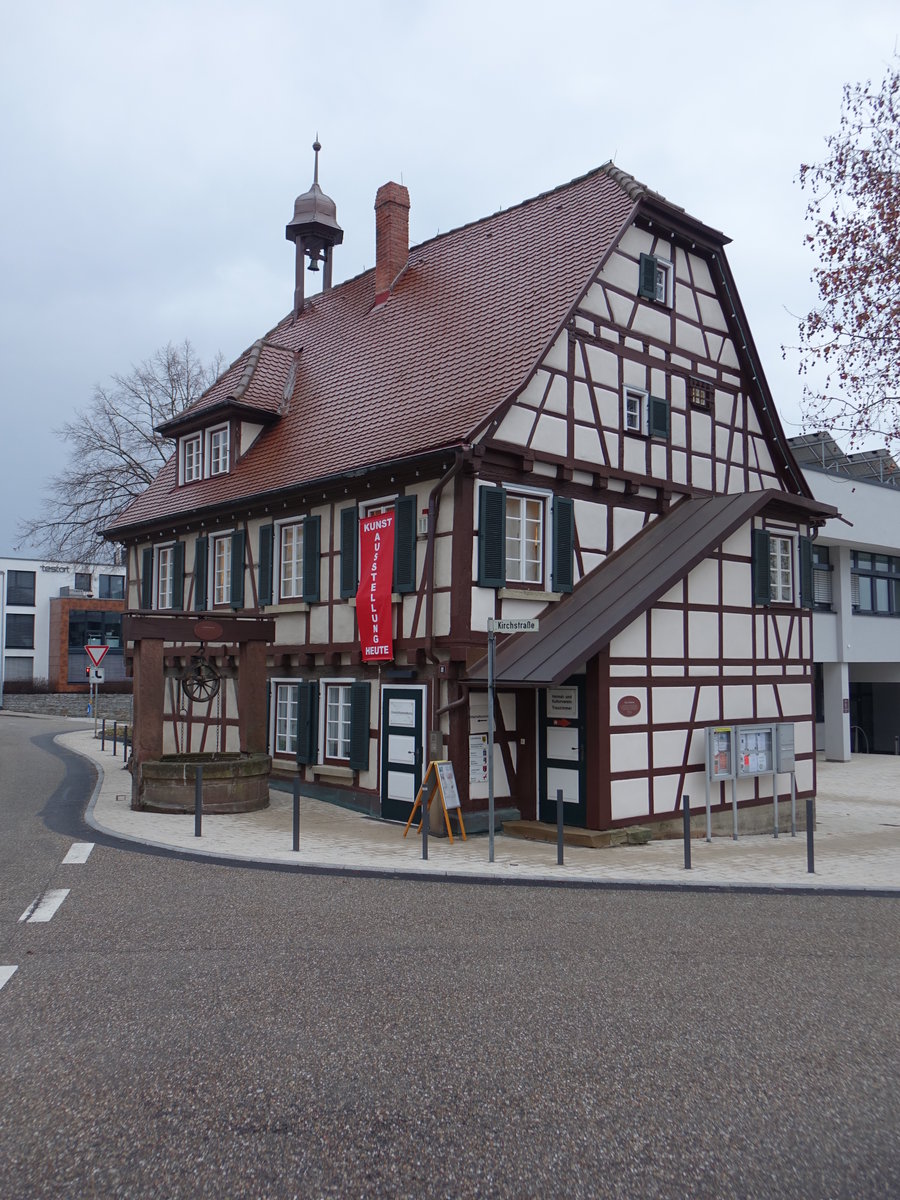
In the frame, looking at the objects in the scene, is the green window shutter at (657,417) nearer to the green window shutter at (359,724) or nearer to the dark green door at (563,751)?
the dark green door at (563,751)

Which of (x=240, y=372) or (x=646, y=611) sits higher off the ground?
(x=240, y=372)

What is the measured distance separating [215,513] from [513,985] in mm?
15304

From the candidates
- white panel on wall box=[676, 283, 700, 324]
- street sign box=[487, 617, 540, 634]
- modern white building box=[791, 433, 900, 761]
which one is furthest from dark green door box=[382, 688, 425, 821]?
modern white building box=[791, 433, 900, 761]

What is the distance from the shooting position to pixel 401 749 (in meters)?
16.0

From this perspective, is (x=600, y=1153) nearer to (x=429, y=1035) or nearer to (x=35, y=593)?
(x=429, y=1035)

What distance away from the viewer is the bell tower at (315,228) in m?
28.8

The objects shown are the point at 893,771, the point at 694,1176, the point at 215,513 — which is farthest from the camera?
the point at 893,771

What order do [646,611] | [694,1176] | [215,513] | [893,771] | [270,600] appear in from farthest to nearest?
[893,771], [215,513], [270,600], [646,611], [694,1176]

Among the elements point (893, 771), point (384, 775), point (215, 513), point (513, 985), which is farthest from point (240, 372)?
point (893, 771)

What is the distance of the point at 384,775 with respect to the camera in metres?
16.4

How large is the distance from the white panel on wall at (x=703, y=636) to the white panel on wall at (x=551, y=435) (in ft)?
10.9

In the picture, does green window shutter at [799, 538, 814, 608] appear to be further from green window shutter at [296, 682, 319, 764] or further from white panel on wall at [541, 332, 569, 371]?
green window shutter at [296, 682, 319, 764]

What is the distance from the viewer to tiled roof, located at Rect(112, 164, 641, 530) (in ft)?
54.1

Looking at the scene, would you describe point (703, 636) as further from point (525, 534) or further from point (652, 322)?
point (652, 322)
